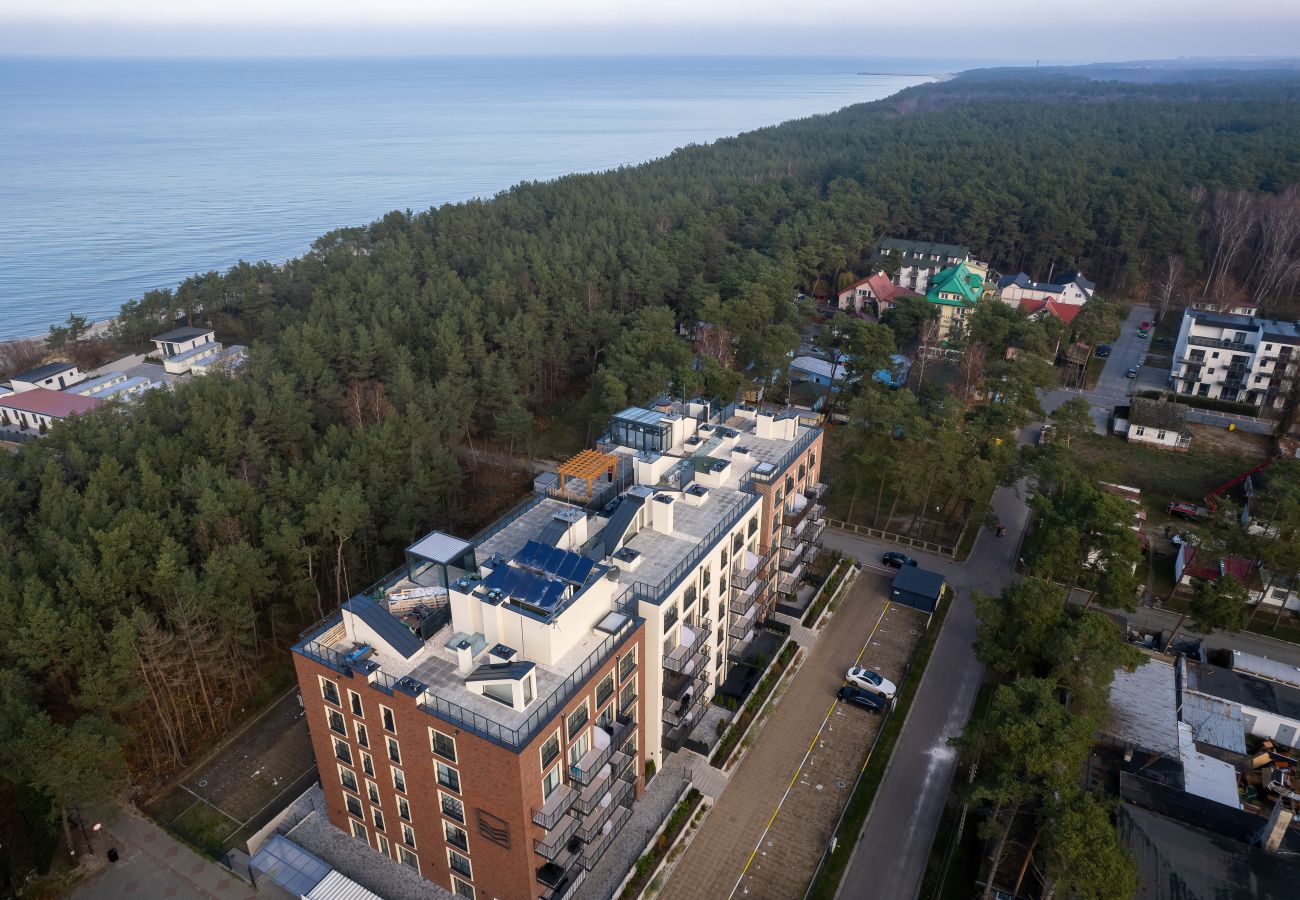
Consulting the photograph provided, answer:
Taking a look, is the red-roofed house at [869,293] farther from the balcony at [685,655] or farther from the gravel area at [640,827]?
the gravel area at [640,827]

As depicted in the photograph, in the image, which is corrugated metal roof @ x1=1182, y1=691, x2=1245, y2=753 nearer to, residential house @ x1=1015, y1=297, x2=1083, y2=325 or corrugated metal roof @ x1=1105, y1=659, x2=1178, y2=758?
corrugated metal roof @ x1=1105, y1=659, x2=1178, y2=758

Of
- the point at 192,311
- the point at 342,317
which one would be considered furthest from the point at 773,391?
the point at 192,311

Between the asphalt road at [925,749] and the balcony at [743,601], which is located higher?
the balcony at [743,601]

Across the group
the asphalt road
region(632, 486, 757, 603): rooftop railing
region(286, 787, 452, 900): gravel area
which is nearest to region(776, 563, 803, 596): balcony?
region(632, 486, 757, 603): rooftop railing

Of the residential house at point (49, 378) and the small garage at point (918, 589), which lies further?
the residential house at point (49, 378)

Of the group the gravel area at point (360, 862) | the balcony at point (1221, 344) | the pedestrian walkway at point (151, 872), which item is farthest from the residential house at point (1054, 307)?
the pedestrian walkway at point (151, 872)

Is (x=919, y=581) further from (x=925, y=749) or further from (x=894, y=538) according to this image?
(x=925, y=749)

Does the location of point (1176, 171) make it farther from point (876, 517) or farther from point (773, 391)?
point (876, 517)
